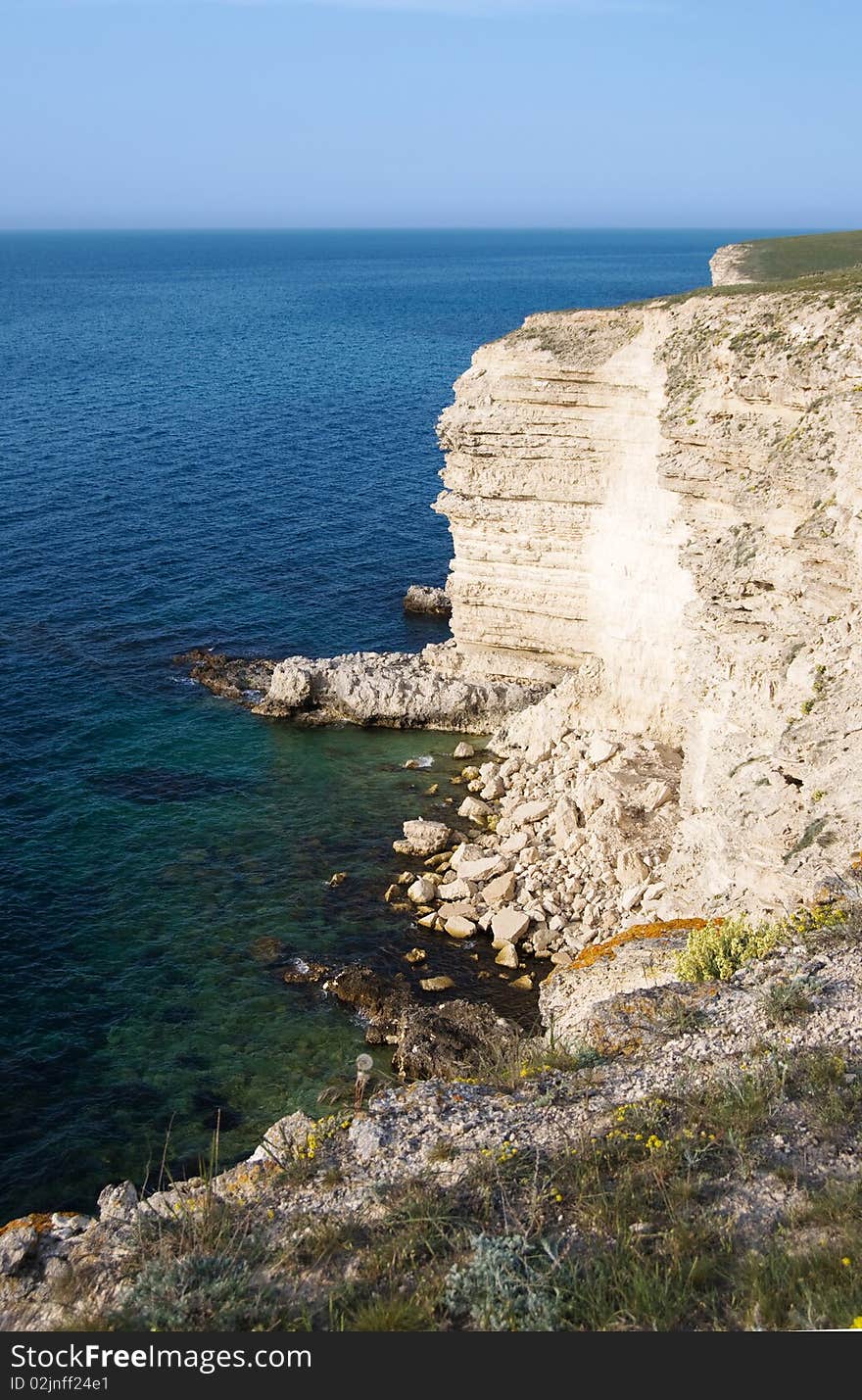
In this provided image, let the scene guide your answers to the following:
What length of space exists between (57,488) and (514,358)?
3596cm

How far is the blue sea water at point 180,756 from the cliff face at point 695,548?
6.89m

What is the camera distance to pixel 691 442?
2725 centimetres

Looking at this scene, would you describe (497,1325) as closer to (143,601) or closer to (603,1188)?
(603,1188)

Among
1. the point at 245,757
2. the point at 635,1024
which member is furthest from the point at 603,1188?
the point at 245,757

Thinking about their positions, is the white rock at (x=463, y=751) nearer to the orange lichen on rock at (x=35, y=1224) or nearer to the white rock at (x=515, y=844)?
the white rock at (x=515, y=844)

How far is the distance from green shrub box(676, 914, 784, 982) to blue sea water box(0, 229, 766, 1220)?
29.5 feet

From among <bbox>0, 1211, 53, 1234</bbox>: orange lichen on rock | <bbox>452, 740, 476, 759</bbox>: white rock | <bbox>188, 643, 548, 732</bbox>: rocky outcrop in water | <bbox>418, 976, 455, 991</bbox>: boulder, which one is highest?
<bbox>0, 1211, 53, 1234</bbox>: orange lichen on rock

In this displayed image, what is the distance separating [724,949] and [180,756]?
Answer: 24.1 m

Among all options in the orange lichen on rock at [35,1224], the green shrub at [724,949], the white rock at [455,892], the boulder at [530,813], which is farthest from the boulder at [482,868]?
the orange lichen on rock at [35,1224]

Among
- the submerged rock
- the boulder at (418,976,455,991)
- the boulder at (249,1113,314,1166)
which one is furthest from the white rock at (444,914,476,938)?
the submerged rock

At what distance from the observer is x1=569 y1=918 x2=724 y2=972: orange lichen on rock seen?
20.2m

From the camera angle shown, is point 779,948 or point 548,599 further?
point 548,599

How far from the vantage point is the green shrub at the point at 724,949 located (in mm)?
15961

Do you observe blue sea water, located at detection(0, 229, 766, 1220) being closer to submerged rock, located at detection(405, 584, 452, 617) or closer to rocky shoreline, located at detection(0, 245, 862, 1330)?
submerged rock, located at detection(405, 584, 452, 617)
